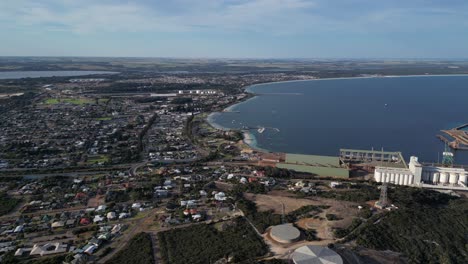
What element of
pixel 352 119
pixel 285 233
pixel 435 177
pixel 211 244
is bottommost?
pixel 211 244

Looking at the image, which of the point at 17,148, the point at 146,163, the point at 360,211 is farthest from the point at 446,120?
the point at 17,148

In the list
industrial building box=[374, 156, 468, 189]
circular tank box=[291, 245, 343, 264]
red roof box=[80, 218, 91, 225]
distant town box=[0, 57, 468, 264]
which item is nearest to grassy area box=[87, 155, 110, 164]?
distant town box=[0, 57, 468, 264]

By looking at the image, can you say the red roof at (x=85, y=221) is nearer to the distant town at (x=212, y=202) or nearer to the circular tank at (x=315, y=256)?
the distant town at (x=212, y=202)

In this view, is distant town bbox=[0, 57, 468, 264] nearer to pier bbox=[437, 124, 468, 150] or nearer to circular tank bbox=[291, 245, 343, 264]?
circular tank bbox=[291, 245, 343, 264]

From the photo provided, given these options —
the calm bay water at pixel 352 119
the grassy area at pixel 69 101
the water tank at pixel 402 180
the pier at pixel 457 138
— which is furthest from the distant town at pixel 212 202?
the grassy area at pixel 69 101

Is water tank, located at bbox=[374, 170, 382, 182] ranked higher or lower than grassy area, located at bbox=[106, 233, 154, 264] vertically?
higher

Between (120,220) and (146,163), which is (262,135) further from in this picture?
(120,220)

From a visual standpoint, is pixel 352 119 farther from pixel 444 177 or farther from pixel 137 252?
pixel 137 252

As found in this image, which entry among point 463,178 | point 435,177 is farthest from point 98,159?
point 463,178
